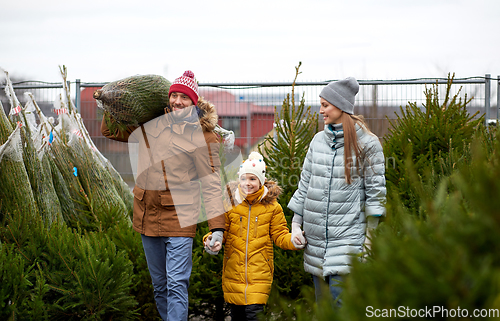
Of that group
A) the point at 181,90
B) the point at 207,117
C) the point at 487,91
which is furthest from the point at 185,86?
the point at 487,91

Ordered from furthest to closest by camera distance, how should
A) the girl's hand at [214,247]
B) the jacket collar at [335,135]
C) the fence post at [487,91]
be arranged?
the fence post at [487,91]
the girl's hand at [214,247]
the jacket collar at [335,135]

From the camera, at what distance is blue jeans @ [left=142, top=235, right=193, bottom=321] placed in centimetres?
287

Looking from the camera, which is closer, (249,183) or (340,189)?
(340,189)

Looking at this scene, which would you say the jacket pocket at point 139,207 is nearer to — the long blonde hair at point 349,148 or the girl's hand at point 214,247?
the girl's hand at point 214,247

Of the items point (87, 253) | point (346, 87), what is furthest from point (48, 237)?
point (346, 87)

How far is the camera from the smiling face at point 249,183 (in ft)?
10.0

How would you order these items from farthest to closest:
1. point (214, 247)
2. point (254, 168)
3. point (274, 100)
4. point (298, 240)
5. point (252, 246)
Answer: point (274, 100)
point (254, 168)
point (252, 246)
point (214, 247)
point (298, 240)

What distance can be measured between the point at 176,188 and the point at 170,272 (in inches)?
21.3

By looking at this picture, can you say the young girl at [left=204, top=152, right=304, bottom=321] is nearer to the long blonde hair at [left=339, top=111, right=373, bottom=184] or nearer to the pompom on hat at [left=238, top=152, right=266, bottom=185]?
the pompom on hat at [left=238, top=152, right=266, bottom=185]

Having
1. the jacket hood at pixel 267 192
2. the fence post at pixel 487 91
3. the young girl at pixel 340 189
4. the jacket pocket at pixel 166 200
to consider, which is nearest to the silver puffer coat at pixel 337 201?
the young girl at pixel 340 189

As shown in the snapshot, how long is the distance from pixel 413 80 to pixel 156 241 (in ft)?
16.1

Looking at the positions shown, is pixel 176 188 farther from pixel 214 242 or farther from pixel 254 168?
pixel 254 168

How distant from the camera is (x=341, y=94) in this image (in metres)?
2.66

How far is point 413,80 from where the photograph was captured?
6.51 meters
